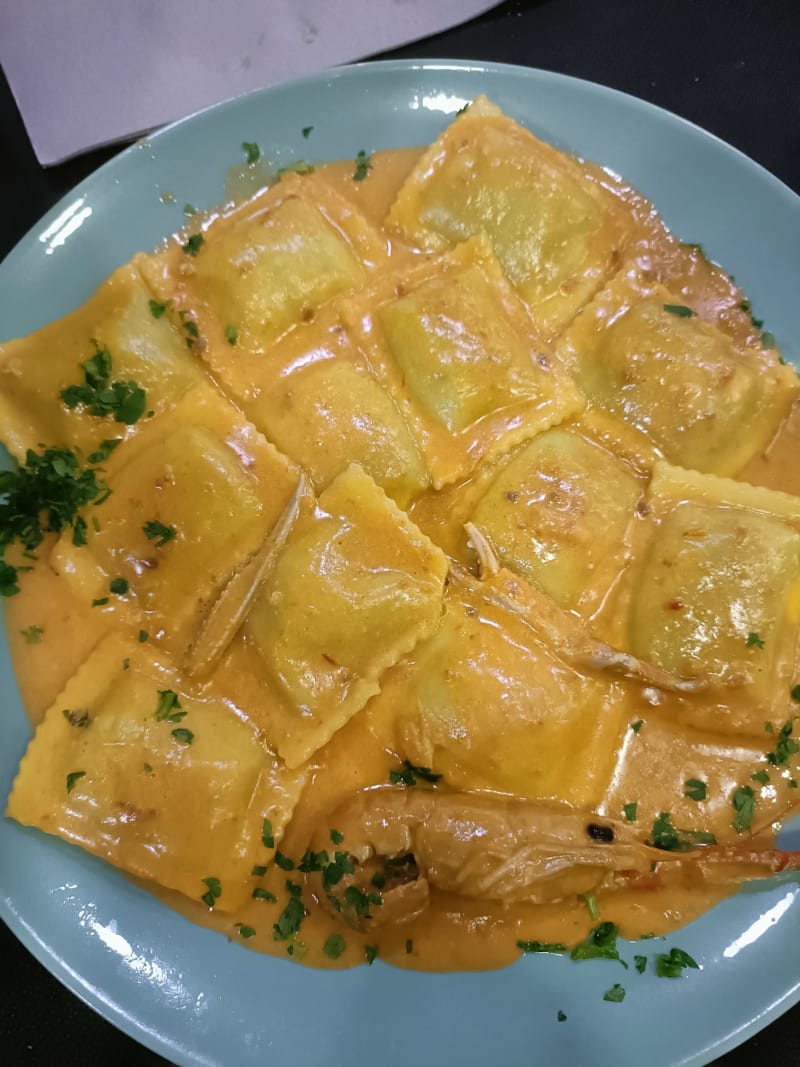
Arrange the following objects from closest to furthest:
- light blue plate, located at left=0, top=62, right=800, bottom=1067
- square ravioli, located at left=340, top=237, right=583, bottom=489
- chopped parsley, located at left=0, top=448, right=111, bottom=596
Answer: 1. light blue plate, located at left=0, top=62, right=800, bottom=1067
2. chopped parsley, located at left=0, top=448, right=111, bottom=596
3. square ravioli, located at left=340, top=237, right=583, bottom=489

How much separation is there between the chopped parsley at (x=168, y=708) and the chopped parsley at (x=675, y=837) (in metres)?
1.84

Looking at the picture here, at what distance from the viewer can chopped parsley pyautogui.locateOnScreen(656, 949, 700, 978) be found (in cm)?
253

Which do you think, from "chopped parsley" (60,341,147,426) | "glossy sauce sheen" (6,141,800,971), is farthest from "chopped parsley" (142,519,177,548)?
"chopped parsley" (60,341,147,426)

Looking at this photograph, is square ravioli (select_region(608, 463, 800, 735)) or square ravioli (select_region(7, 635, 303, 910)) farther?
square ravioli (select_region(608, 463, 800, 735))

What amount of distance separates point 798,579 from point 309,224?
255cm

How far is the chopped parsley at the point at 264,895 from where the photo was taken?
8.69 ft

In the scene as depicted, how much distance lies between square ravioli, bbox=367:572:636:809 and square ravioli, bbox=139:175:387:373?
4.62ft

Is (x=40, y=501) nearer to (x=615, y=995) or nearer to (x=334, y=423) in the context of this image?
(x=334, y=423)

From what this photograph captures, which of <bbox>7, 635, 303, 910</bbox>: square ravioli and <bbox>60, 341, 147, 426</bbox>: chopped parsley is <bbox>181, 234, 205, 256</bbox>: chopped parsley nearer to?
<bbox>60, 341, 147, 426</bbox>: chopped parsley

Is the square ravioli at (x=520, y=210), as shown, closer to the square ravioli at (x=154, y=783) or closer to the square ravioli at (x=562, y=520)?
the square ravioli at (x=562, y=520)

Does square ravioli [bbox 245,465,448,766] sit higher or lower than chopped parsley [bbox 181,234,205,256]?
lower

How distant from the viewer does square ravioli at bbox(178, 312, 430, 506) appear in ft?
9.78

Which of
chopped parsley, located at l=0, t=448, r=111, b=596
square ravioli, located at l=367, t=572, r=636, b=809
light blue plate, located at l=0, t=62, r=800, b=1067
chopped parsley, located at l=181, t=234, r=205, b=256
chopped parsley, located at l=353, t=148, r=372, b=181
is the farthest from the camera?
chopped parsley, located at l=353, t=148, r=372, b=181

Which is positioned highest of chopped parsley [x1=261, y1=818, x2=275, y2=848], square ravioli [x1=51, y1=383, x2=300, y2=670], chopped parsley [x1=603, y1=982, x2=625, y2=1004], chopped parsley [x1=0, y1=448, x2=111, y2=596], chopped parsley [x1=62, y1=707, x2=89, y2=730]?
chopped parsley [x1=0, y1=448, x2=111, y2=596]
